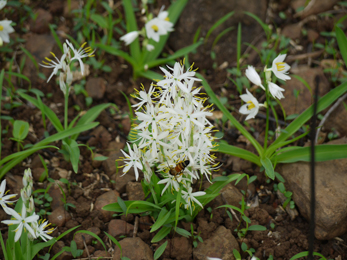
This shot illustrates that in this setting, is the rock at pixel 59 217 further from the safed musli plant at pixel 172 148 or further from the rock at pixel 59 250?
the safed musli plant at pixel 172 148

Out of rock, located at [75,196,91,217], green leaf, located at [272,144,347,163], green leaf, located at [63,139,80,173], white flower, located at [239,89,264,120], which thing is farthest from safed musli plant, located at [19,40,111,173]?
green leaf, located at [272,144,347,163]

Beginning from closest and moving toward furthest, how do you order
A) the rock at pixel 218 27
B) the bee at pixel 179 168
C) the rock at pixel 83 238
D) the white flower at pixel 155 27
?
1. the bee at pixel 179 168
2. the rock at pixel 83 238
3. the white flower at pixel 155 27
4. the rock at pixel 218 27

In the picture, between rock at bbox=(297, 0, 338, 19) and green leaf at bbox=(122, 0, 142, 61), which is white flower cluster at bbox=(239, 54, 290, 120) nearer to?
green leaf at bbox=(122, 0, 142, 61)

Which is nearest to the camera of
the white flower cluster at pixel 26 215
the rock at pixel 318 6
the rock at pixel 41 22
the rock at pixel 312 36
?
the white flower cluster at pixel 26 215

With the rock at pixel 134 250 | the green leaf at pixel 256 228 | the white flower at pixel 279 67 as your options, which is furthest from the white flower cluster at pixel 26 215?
the white flower at pixel 279 67

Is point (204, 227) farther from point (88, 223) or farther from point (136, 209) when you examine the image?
point (88, 223)

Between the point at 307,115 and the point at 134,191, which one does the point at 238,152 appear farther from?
the point at 134,191
